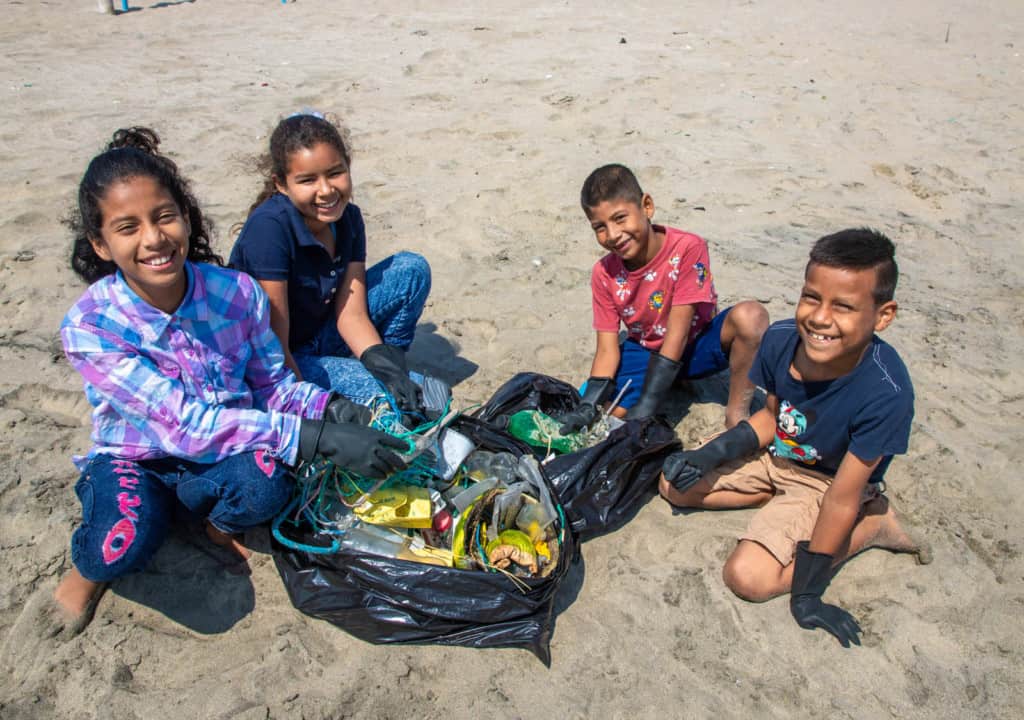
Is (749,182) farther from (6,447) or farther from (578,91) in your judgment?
(6,447)

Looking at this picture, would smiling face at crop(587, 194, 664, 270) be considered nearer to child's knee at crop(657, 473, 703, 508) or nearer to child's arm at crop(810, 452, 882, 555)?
child's knee at crop(657, 473, 703, 508)

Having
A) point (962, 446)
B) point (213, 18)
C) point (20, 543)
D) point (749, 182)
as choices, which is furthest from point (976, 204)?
point (213, 18)

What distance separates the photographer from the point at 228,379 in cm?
219

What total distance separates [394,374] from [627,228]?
3.12 ft

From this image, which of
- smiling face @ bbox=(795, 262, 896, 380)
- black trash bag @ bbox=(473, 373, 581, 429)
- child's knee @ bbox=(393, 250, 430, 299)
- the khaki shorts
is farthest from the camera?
child's knee @ bbox=(393, 250, 430, 299)

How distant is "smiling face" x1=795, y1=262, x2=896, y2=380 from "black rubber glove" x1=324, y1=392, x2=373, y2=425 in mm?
1298

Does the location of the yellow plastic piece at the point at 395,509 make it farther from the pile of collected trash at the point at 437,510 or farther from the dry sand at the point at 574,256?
the dry sand at the point at 574,256

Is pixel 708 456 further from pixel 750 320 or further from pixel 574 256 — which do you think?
pixel 574 256

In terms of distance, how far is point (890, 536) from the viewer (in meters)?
2.31

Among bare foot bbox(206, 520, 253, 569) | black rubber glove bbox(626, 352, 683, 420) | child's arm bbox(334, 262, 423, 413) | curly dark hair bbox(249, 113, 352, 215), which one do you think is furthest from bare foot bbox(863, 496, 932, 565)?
curly dark hair bbox(249, 113, 352, 215)

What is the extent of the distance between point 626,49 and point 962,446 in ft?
17.9

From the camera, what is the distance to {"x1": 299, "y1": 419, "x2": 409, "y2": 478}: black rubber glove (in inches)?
79.4

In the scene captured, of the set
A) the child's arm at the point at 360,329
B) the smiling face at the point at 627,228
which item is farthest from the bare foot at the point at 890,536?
the child's arm at the point at 360,329

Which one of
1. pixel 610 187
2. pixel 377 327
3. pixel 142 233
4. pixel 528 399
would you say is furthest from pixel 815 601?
pixel 142 233
